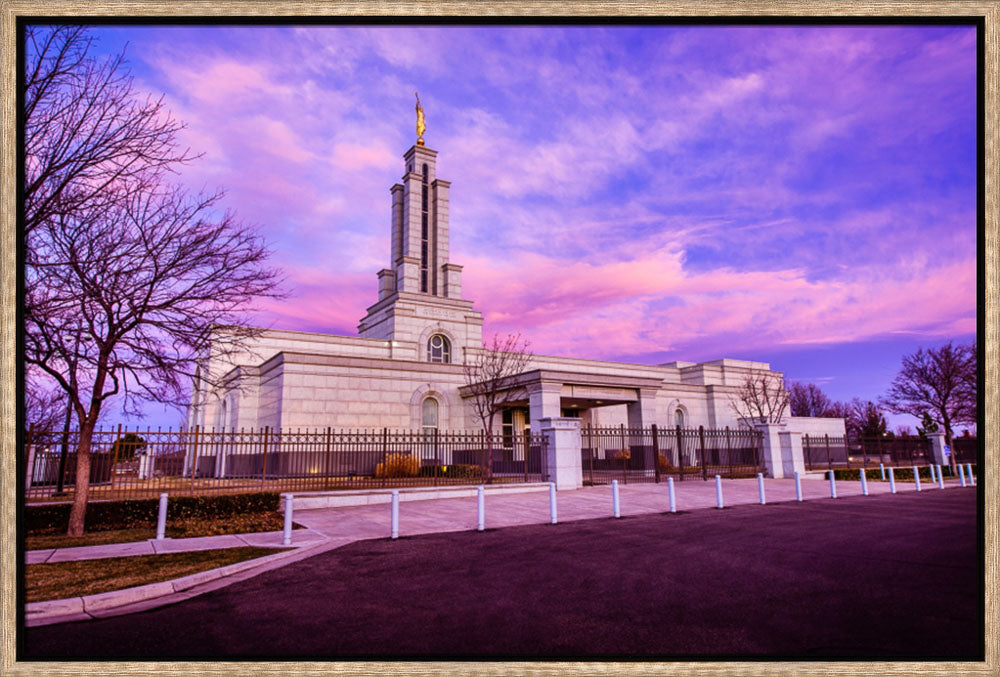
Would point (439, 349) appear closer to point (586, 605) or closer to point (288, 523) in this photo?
point (288, 523)

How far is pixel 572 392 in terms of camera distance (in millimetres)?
32125

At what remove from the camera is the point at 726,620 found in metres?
4.99

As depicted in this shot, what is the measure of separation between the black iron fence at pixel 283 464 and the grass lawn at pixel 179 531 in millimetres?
2854

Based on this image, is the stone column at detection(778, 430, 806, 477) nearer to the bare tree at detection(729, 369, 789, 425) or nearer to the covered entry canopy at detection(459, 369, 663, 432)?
the covered entry canopy at detection(459, 369, 663, 432)

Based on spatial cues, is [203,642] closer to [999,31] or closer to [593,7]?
[593,7]

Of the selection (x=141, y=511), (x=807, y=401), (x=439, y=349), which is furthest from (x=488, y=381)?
(x=807, y=401)

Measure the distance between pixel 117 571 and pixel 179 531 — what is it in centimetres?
427

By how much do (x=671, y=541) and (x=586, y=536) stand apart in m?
1.53

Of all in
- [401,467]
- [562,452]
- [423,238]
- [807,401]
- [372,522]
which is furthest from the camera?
[807,401]

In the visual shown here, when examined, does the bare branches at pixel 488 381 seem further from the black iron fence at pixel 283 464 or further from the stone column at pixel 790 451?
the stone column at pixel 790 451

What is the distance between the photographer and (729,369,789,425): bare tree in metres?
49.4

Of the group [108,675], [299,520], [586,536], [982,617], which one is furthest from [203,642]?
[299,520]

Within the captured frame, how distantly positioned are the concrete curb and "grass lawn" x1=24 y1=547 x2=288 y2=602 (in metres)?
0.24

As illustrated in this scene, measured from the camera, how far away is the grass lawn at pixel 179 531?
33.4 ft
